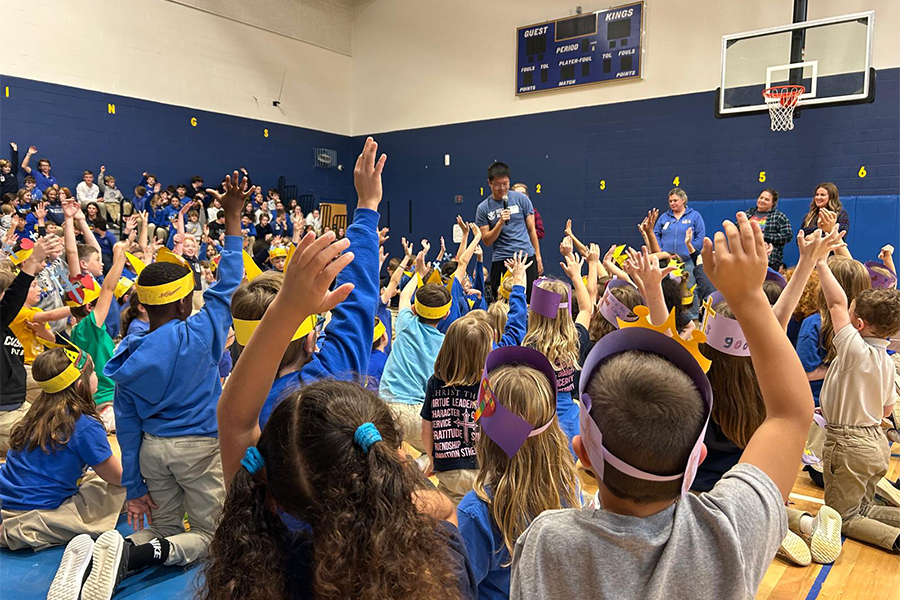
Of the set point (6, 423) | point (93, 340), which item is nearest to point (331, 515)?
point (6, 423)

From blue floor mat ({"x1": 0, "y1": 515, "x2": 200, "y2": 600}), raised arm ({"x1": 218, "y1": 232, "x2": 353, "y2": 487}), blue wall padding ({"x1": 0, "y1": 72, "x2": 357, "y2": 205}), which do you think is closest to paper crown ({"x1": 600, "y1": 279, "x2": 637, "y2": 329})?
raised arm ({"x1": 218, "y1": 232, "x2": 353, "y2": 487})

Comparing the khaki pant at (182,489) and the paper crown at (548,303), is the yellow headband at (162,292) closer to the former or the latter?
the khaki pant at (182,489)

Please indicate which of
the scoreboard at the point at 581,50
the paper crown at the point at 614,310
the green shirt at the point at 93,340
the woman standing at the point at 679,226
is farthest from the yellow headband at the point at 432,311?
the scoreboard at the point at 581,50

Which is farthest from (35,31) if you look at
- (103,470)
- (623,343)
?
(623,343)

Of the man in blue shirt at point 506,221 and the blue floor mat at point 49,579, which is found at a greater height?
the man in blue shirt at point 506,221

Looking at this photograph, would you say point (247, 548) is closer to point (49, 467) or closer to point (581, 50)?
point (49, 467)

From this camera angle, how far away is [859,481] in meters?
2.96

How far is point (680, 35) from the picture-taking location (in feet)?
31.0

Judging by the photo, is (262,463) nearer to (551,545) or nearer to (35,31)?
(551,545)

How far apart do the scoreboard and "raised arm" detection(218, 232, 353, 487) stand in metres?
10.0

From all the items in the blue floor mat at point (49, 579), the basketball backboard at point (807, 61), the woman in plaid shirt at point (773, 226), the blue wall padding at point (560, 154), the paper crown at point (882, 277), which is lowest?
the blue floor mat at point (49, 579)

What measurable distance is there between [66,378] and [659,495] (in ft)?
8.53

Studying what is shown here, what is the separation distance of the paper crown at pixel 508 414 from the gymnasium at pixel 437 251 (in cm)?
1

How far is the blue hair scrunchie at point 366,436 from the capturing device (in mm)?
958
